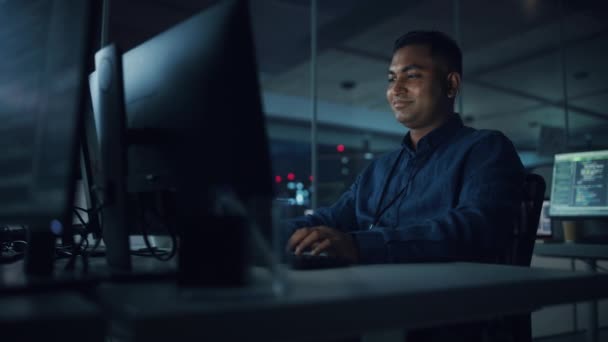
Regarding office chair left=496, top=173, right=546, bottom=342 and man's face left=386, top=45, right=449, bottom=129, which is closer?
office chair left=496, top=173, right=546, bottom=342

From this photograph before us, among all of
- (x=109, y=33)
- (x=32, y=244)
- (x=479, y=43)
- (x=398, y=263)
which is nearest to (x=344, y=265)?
(x=398, y=263)

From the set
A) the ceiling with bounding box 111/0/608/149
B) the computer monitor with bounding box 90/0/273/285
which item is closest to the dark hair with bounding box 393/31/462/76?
the computer monitor with bounding box 90/0/273/285

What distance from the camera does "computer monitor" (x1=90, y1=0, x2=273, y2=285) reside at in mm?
581

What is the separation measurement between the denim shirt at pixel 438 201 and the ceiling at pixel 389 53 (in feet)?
3.59

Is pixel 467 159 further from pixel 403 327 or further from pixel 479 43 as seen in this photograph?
pixel 479 43

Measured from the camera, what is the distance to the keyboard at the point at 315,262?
80 centimetres

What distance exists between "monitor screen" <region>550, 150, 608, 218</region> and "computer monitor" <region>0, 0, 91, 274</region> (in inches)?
107

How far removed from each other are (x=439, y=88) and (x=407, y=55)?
0.15m

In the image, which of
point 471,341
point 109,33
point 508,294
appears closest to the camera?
point 508,294

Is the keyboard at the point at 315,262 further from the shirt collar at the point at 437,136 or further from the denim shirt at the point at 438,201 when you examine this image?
the shirt collar at the point at 437,136

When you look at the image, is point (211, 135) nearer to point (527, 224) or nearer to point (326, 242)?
point (326, 242)

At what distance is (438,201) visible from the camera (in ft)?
4.18

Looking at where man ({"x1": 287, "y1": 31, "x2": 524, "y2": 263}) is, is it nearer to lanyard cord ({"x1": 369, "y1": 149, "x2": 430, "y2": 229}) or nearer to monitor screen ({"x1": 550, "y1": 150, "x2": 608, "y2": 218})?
lanyard cord ({"x1": 369, "y1": 149, "x2": 430, "y2": 229})

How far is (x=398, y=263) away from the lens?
3.17 ft
